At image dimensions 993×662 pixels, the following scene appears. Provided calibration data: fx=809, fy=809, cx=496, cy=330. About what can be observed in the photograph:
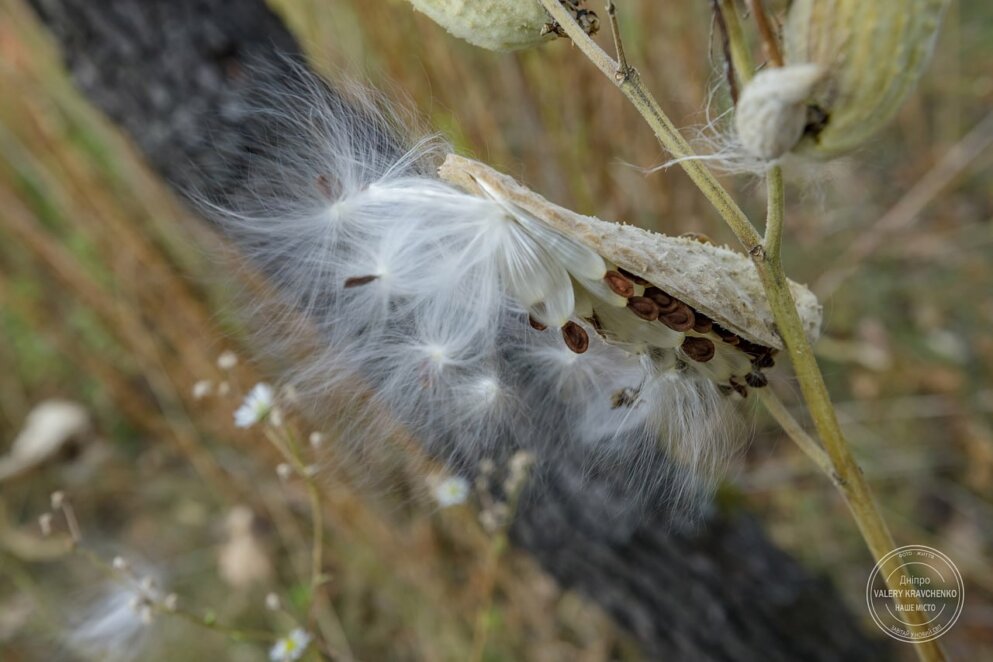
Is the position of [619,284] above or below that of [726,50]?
below

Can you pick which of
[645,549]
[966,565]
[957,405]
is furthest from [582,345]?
[957,405]

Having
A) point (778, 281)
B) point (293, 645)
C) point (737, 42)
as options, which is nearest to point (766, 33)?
point (737, 42)

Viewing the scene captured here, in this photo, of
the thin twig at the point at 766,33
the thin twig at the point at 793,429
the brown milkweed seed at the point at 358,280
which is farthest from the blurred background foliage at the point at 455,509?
the thin twig at the point at 766,33

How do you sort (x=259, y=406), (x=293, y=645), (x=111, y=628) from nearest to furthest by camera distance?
1. (x=259, y=406)
2. (x=293, y=645)
3. (x=111, y=628)

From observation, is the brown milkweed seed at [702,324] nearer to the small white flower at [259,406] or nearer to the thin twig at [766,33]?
the thin twig at [766,33]

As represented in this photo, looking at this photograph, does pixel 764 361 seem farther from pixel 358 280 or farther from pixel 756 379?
pixel 358 280

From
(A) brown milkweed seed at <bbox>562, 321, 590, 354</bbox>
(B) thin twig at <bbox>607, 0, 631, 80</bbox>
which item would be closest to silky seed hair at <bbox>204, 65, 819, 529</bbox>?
(A) brown milkweed seed at <bbox>562, 321, 590, 354</bbox>

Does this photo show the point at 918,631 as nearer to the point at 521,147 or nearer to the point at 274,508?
the point at 521,147
